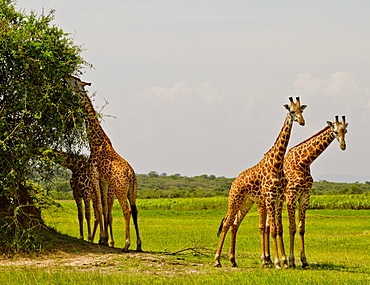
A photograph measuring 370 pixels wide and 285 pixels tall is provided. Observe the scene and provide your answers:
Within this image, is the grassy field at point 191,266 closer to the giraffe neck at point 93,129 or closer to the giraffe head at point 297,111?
the giraffe neck at point 93,129

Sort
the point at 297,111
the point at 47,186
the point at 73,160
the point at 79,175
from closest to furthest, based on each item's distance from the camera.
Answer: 1. the point at 297,111
2. the point at 47,186
3. the point at 73,160
4. the point at 79,175

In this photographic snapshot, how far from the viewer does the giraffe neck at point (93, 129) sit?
658 inches

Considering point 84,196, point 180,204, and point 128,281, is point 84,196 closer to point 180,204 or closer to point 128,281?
point 128,281

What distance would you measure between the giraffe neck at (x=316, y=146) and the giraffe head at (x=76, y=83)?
22.1ft

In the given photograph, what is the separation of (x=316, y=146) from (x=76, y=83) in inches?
285

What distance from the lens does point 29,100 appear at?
49.4 ft

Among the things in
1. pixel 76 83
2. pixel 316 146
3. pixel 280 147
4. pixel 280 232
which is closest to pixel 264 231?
pixel 280 232

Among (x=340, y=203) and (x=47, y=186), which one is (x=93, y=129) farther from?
(x=340, y=203)

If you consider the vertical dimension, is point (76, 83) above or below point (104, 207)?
above

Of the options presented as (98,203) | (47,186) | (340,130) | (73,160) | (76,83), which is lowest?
(98,203)

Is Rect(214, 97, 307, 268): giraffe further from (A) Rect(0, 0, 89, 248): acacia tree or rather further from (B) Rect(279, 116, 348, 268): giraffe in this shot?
(A) Rect(0, 0, 89, 248): acacia tree

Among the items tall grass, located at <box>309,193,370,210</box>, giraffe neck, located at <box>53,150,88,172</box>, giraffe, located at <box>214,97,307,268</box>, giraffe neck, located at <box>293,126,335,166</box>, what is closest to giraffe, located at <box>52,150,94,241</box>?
giraffe neck, located at <box>53,150,88,172</box>

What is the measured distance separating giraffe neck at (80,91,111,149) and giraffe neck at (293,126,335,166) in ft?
19.4

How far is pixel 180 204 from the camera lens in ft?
158
